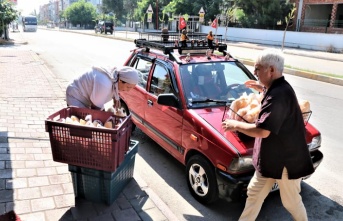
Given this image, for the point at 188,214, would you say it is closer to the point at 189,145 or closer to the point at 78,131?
the point at 189,145

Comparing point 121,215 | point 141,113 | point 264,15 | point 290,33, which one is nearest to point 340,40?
point 290,33

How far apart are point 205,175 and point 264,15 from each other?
34563 millimetres

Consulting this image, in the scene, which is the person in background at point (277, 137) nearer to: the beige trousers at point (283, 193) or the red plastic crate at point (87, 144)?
the beige trousers at point (283, 193)

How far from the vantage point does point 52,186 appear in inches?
141

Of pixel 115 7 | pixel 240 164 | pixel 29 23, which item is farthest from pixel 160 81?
pixel 115 7

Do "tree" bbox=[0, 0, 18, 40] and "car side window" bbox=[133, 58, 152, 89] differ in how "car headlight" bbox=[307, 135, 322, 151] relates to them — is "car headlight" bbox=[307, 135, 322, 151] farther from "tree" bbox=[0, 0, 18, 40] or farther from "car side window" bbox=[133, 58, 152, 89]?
"tree" bbox=[0, 0, 18, 40]

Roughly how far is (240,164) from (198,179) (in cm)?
65

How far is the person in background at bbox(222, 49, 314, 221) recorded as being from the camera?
2.49m

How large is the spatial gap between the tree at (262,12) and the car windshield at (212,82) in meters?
32.1

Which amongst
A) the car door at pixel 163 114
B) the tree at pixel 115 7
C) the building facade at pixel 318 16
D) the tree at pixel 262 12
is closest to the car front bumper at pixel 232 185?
the car door at pixel 163 114

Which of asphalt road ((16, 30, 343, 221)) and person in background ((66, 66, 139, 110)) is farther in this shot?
asphalt road ((16, 30, 343, 221))

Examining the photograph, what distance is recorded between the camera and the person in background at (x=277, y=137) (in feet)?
8.18

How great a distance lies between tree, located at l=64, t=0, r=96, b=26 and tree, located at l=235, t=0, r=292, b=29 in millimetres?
60239

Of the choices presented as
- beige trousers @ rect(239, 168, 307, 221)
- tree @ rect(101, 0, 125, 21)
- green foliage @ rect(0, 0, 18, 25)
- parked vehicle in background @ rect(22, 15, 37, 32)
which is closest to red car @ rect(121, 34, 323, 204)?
beige trousers @ rect(239, 168, 307, 221)
